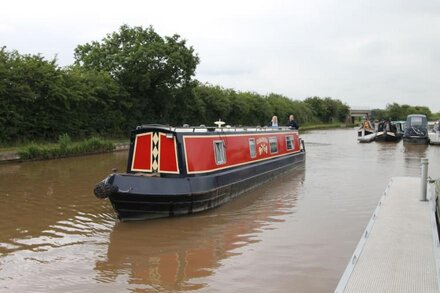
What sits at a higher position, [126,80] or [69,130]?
[126,80]

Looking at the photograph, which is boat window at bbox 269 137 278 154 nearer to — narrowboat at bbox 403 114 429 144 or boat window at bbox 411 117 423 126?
narrowboat at bbox 403 114 429 144

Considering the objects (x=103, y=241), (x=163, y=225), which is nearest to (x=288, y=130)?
(x=163, y=225)

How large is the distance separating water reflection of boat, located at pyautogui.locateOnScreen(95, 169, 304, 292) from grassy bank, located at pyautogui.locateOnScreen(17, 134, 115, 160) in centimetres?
1034

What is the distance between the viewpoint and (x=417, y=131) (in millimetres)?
29688

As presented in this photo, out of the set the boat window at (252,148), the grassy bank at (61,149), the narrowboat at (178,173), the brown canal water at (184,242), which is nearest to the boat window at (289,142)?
the boat window at (252,148)

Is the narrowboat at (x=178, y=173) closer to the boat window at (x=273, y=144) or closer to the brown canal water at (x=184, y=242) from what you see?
the brown canal water at (x=184, y=242)

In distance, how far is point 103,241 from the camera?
7293 mm

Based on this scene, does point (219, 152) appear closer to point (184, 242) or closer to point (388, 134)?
point (184, 242)

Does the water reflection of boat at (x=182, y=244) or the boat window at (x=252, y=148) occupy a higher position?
the boat window at (x=252, y=148)

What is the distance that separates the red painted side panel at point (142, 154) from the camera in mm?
9445

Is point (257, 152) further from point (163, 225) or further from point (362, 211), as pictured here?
point (163, 225)

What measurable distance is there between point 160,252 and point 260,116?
42639 mm

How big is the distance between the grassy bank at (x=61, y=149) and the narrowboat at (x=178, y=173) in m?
9.26

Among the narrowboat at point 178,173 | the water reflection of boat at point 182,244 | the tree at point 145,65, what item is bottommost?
the water reflection of boat at point 182,244
